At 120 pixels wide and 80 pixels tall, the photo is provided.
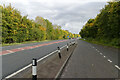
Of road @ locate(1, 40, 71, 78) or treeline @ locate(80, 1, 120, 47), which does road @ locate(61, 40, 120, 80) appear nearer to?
road @ locate(1, 40, 71, 78)

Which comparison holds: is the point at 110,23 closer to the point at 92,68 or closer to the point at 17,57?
the point at 92,68

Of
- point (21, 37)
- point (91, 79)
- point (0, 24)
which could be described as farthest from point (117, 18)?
point (21, 37)

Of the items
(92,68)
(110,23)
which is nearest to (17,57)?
(92,68)

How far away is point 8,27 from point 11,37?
2755 mm

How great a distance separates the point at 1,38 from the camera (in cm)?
2480

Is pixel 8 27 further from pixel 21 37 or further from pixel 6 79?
pixel 6 79

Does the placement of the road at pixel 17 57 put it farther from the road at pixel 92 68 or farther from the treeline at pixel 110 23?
the treeline at pixel 110 23

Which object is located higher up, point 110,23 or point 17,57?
point 110,23

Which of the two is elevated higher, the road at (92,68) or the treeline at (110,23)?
the treeline at (110,23)

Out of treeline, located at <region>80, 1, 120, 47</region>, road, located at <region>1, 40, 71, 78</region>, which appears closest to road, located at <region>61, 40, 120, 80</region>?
road, located at <region>1, 40, 71, 78</region>

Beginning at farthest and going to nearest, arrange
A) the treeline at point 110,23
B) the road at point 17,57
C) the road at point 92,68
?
the treeline at point 110,23, the road at point 17,57, the road at point 92,68

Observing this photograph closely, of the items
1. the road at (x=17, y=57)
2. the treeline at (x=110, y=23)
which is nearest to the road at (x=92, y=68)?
the road at (x=17, y=57)

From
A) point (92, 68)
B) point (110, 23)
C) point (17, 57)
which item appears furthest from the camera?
point (110, 23)

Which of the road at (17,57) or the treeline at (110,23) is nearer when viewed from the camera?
the road at (17,57)
